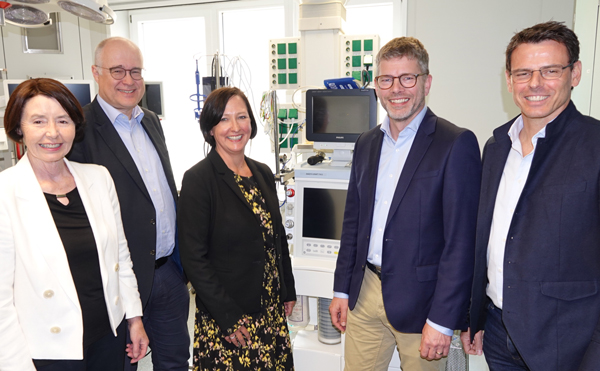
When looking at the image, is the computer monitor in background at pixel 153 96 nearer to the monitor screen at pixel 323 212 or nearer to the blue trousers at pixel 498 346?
the monitor screen at pixel 323 212

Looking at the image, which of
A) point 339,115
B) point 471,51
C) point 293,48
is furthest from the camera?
point 471,51

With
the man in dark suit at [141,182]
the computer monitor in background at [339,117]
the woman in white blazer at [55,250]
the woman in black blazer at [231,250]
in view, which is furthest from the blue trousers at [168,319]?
the computer monitor in background at [339,117]

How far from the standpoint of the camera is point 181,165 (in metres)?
4.88

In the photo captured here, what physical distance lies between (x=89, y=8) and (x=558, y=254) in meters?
2.21

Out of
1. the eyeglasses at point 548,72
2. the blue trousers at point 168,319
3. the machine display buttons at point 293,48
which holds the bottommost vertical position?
the blue trousers at point 168,319

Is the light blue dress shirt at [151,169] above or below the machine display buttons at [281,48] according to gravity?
below

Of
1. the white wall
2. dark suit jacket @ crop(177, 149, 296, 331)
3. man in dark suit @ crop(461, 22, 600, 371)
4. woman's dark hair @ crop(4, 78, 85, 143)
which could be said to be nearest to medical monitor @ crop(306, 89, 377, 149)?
dark suit jacket @ crop(177, 149, 296, 331)

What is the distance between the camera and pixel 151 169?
1.81 m

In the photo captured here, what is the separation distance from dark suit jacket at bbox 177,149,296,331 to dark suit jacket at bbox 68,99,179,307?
0.59 feet

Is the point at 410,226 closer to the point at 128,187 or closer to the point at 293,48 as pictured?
the point at 128,187

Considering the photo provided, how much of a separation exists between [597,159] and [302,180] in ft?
4.67

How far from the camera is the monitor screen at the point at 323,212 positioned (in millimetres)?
2297

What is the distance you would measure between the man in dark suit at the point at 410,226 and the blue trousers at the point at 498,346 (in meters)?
0.08

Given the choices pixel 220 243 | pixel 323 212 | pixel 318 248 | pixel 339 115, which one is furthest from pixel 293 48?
pixel 220 243
